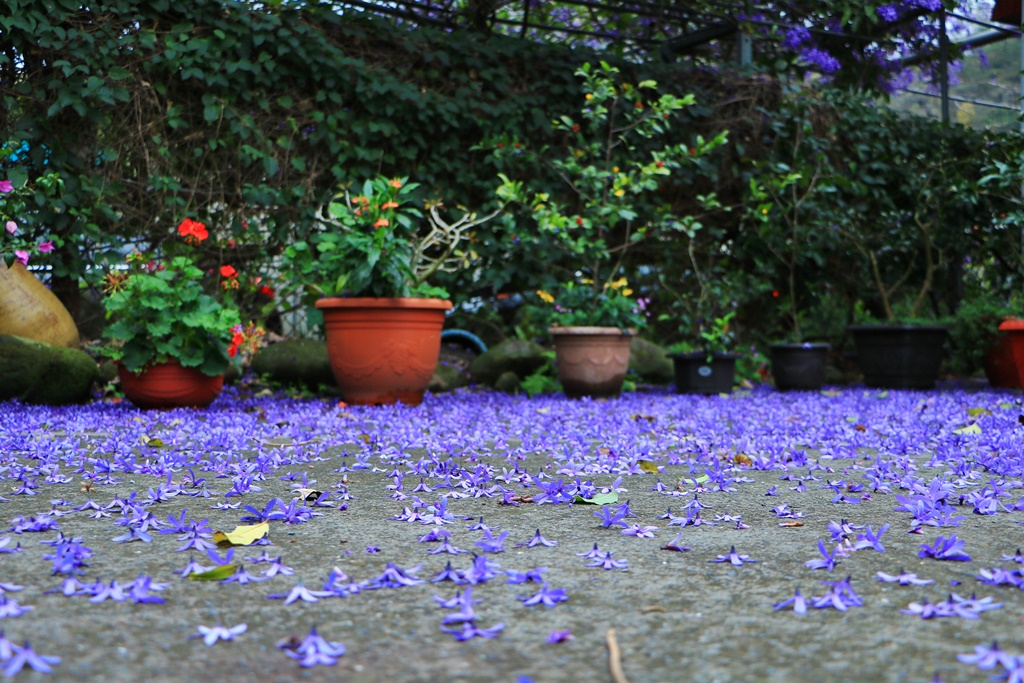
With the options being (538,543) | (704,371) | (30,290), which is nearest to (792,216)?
(704,371)

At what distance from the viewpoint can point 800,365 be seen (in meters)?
5.90

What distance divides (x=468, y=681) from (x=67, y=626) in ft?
1.89

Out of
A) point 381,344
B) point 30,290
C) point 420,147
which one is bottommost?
point 381,344

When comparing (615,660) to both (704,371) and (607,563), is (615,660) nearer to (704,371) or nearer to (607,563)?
(607,563)

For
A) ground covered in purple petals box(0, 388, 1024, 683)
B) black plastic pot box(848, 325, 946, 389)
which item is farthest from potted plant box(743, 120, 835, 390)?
ground covered in purple petals box(0, 388, 1024, 683)

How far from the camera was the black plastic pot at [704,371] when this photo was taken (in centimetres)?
564

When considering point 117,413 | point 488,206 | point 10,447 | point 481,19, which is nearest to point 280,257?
point 488,206

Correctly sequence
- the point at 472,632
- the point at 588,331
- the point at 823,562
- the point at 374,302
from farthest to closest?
1. the point at 588,331
2. the point at 374,302
3. the point at 823,562
4. the point at 472,632

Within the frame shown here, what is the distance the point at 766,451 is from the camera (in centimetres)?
303

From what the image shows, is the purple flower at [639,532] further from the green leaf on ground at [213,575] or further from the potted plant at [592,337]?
the potted plant at [592,337]

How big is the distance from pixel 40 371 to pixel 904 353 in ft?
17.5

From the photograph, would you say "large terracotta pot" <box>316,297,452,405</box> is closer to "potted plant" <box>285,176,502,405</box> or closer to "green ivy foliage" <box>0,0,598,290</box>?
"potted plant" <box>285,176,502,405</box>

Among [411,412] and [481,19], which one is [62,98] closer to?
[411,412]

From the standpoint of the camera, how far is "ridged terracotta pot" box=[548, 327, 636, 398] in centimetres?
527
